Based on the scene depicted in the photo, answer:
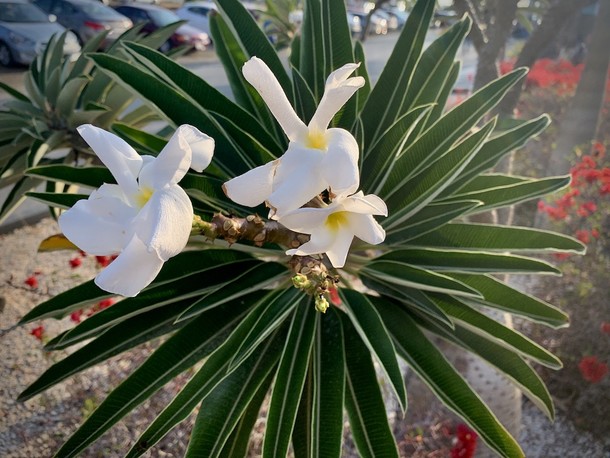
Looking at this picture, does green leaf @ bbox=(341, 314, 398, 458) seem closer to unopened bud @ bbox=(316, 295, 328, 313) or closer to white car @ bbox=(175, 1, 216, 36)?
unopened bud @ bbox=(316, 295, 328, 313)

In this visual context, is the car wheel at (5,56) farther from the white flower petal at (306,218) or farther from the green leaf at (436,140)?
the white flower petal at (306,218)

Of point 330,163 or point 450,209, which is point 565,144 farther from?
point 330,163

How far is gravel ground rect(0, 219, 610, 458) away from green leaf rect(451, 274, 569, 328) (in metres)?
1.26

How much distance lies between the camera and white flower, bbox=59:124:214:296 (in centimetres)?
58

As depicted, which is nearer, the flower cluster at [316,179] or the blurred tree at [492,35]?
the flower cluster at [316,179]

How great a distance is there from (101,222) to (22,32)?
9971 mm

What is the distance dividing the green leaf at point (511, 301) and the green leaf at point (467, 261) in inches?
2.5

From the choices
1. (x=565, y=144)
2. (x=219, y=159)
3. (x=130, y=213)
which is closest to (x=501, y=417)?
(x=219, y=159)

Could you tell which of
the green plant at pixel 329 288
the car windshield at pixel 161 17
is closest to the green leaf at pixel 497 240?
the green plant at pixel 329 288

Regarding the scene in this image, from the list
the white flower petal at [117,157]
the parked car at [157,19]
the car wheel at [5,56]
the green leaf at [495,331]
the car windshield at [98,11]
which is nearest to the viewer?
the white flower petal at [117,157]

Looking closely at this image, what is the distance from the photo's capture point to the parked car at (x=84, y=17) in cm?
1091

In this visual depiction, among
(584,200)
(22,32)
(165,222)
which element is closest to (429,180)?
(165,222)

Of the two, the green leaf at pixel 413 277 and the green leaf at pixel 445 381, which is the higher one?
the green leaf at pixel 413 277

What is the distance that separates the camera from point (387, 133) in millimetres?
1252
